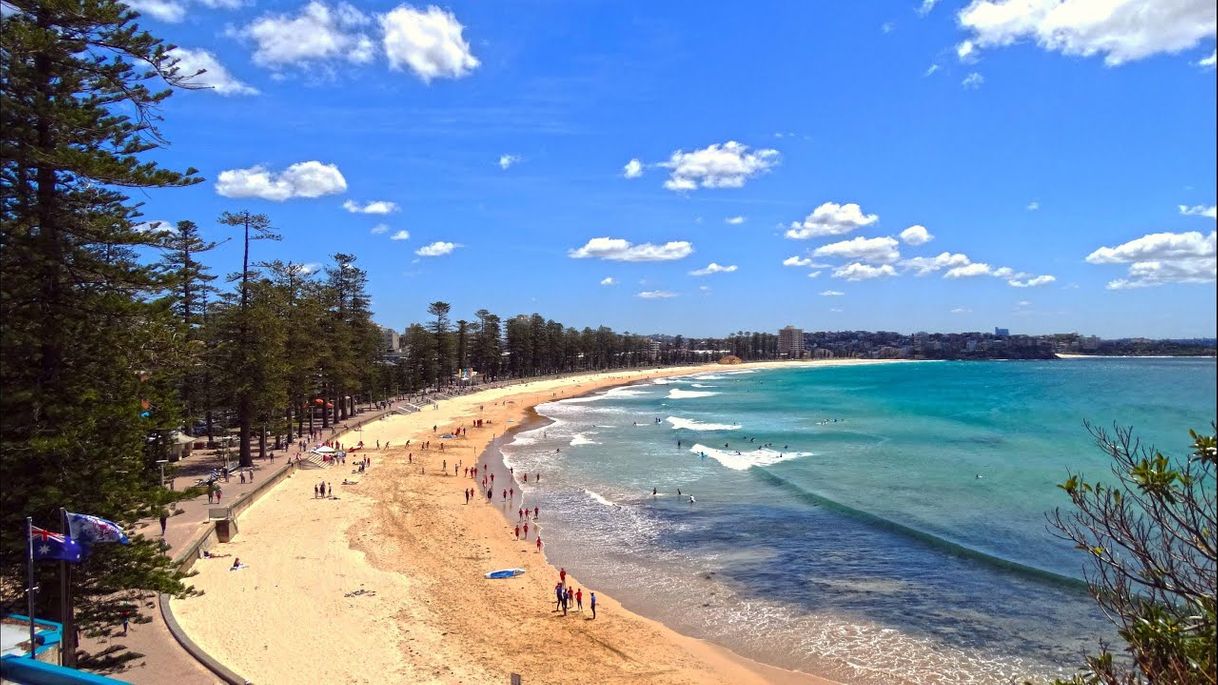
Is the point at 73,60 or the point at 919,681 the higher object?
the point at 73,60

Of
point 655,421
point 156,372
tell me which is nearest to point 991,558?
point 156,372

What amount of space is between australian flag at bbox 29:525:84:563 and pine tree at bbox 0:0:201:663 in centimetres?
88

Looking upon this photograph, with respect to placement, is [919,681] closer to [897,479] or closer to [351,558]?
[351,558]

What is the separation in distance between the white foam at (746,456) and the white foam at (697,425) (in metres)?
9.65

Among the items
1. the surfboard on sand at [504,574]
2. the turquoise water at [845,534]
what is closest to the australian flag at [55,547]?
the turquoise water at [845,534]

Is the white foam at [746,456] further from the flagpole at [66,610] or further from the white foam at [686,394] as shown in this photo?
the white foam at [686,394]

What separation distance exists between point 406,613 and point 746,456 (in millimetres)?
26342

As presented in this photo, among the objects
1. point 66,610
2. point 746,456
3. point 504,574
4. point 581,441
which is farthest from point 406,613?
point 581,441

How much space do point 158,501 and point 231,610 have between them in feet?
18.6

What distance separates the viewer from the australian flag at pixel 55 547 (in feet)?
27.7

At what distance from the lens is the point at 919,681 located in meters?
13.0

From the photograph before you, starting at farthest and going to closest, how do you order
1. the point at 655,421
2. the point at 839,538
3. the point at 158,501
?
the point at 655,421 < the point at 839,538 < the point at 158,501

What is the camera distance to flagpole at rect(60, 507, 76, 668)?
8.65 meters

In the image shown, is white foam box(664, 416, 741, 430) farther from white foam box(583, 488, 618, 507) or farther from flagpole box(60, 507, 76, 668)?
flagpole box(60, 507, 76, 668)
